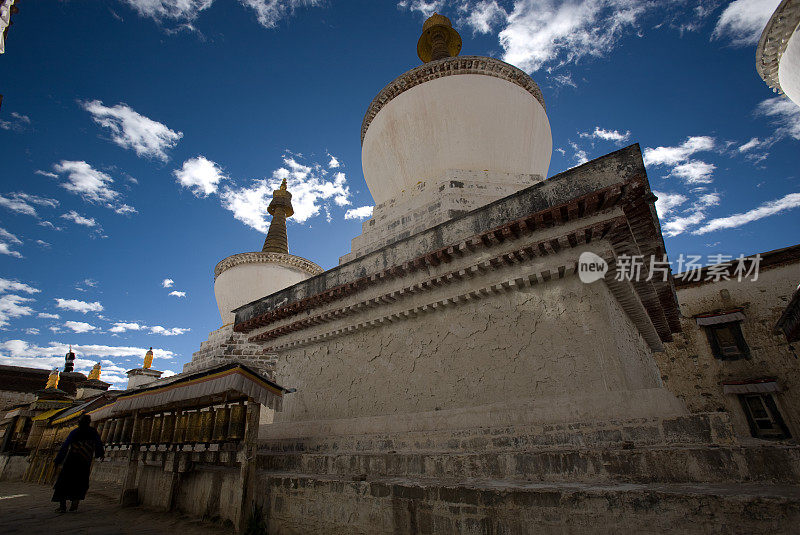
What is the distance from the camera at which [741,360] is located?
37.3 feet

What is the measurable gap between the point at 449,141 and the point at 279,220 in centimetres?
1229

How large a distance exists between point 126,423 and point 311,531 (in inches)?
200

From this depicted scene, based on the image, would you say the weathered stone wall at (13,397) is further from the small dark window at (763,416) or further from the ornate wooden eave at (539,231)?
the small dark window at (763,416)

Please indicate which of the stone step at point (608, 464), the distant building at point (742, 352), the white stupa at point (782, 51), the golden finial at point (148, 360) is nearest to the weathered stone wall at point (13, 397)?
the golden finial at point (148, 360)

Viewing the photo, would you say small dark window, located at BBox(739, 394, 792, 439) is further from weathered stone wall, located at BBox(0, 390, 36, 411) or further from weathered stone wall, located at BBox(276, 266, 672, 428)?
weathered stone wall, located at BBox(0, 390, 36, 411)

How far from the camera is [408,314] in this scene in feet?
20.0

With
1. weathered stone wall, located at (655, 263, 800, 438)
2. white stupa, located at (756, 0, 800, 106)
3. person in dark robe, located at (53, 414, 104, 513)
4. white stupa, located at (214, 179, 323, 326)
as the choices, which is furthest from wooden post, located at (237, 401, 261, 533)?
weathered stone wall, located at (655, 263, 800, 438)

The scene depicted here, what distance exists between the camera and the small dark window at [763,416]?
1037cm

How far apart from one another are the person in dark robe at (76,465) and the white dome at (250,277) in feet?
28.5

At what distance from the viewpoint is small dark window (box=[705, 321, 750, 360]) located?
1149 cm

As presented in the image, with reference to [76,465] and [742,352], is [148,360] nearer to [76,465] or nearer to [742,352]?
[76,465]

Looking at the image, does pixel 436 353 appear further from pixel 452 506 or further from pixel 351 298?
pixel 452 506

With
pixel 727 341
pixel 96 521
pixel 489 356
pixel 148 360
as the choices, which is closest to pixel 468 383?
pixel 489 356

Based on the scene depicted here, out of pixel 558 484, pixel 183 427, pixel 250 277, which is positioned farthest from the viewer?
pixel 250 277
